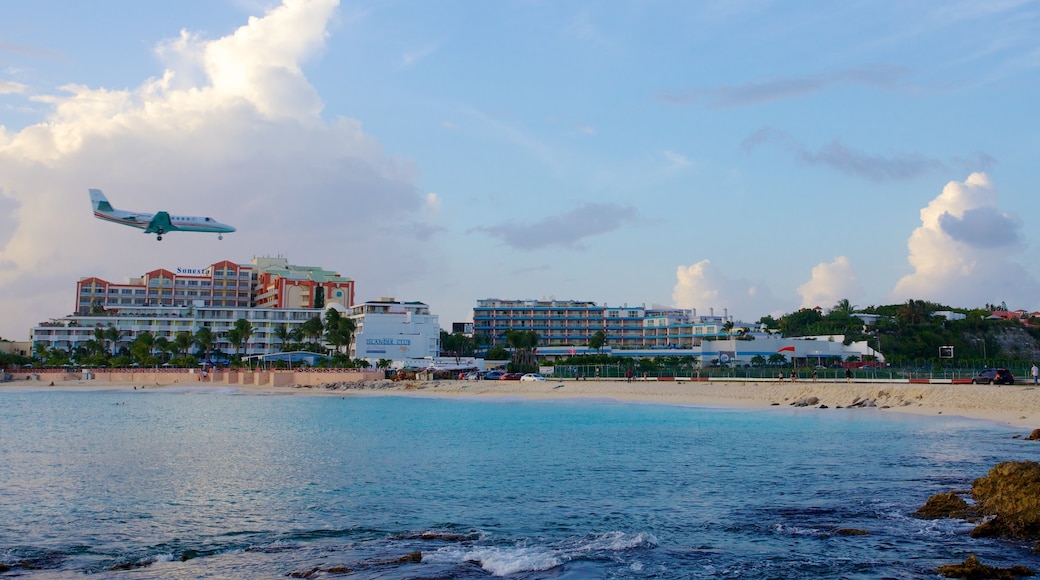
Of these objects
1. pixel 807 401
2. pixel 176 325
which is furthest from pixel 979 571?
pixel 176 325

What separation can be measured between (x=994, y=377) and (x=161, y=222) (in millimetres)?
79101

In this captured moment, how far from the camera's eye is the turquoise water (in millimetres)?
14633

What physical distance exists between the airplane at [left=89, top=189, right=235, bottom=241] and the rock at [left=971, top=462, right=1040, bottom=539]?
81.6m

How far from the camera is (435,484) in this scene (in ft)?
78.3

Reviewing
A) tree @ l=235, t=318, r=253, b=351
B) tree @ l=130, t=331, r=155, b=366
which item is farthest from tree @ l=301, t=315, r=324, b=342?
tree @ l=130, t=331, r=155, b=366

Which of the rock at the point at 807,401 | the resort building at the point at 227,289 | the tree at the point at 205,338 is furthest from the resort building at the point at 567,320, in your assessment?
the rock at the point at 807,401

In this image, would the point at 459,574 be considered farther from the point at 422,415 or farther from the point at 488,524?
the point at 422,415

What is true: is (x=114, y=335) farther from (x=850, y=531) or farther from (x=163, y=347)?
(x=850, y=531)

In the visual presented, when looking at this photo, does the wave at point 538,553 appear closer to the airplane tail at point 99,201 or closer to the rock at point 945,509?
the rock at point 945,509

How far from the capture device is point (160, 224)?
87.3m

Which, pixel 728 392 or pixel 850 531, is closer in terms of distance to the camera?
pixel 850 531

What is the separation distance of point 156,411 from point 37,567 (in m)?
49.6

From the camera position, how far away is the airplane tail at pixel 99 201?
3863 inches

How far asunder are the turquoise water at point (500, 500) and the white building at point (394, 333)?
83449 mm
